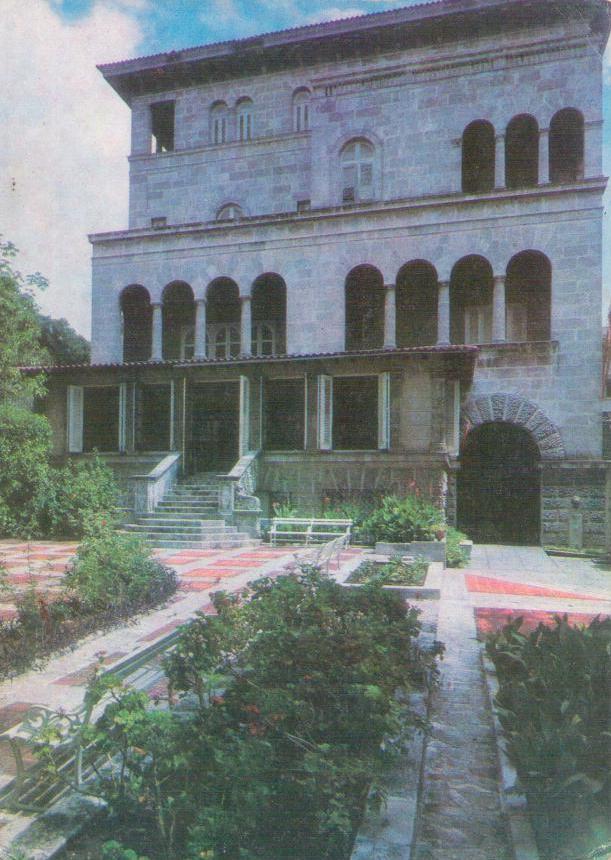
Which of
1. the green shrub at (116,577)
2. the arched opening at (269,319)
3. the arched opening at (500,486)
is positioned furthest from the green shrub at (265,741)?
the arched opening at (269,319)

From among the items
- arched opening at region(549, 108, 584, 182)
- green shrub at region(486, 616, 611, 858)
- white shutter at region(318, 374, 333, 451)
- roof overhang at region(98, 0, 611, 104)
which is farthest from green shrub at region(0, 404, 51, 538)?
arched opening at region(549, 108, 584, 182)

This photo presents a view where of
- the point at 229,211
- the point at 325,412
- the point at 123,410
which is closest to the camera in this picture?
the point at 325,412

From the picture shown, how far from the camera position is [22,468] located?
1469cm

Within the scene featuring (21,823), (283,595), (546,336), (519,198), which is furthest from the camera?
(546,336)

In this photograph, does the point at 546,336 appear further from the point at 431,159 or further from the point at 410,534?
the point at 410,534

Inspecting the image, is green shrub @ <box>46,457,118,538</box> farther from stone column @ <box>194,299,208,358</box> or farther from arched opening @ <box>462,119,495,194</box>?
arched opening @ <box>462,119,495,194</box>

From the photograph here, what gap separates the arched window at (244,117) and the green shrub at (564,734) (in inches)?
979

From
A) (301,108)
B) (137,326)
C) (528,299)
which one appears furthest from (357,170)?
(137,326)

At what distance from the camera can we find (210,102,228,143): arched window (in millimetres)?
25422

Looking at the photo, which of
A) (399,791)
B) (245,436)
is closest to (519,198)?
(245,436)

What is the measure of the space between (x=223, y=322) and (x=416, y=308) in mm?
7226

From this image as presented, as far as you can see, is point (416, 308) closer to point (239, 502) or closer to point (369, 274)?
point (369, 274)

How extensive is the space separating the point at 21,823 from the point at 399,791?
2076 millimetres

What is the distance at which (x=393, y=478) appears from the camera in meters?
17.1
